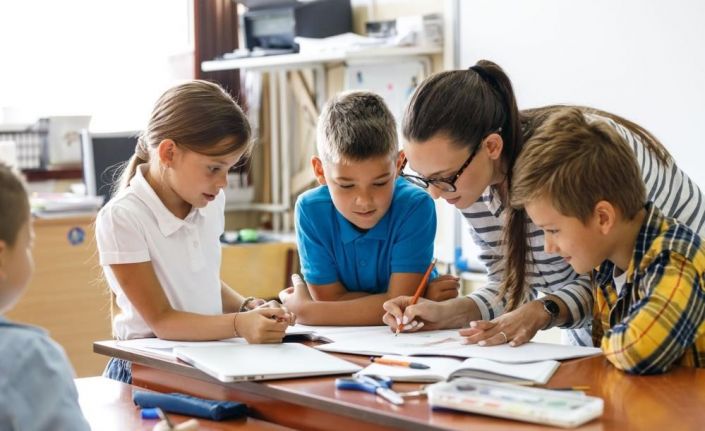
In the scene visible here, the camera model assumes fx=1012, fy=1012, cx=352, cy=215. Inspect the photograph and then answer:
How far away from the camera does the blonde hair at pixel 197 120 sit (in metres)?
2.02

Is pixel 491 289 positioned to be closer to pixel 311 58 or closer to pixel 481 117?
pixel 481 117

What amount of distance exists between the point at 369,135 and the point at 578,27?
1593 millimetres

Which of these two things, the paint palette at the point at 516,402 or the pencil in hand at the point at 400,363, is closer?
the paint palette at the point at 516,402

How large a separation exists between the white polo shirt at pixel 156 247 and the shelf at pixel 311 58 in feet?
6.03

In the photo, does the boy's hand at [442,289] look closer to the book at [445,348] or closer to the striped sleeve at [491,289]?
the striped sleeve at [491,289]

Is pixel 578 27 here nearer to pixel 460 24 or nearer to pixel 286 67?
pixel 460 24

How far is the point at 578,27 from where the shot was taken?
3.36 meters

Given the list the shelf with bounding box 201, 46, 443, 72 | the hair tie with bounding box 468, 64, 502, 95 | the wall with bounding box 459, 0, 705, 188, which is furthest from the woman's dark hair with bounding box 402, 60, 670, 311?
the shelf with bounding box 201, 46, 443, 72

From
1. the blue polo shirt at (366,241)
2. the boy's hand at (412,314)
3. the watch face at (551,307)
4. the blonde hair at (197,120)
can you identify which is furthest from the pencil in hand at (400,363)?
the blonde hair at (197,120)

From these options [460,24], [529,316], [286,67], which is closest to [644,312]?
[529,316]

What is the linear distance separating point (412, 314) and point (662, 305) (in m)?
0.51

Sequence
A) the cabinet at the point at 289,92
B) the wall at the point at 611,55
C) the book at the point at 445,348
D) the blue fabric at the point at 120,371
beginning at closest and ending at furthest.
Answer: the book at the point at 445,348 → the blue fabric at the point at 120,371 → the wall at the point at 611,55 → the cabinet at the point at 289,92

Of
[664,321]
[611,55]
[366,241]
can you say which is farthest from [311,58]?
[664,321]

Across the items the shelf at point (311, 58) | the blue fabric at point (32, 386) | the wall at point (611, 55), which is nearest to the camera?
the blue fabric at point (32, 386)
